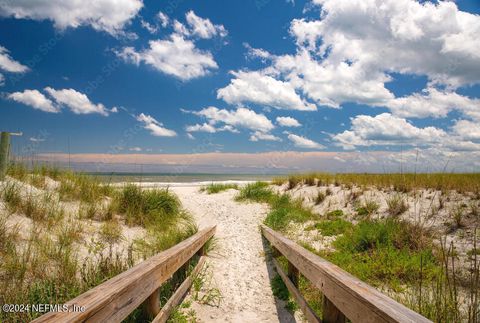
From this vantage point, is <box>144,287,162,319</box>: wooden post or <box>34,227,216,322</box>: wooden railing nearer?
<box>34,227,216,322</box>: wooden railing

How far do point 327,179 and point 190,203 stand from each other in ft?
22.7

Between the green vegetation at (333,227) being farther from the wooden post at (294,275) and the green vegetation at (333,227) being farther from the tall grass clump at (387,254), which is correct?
the wooden post at (294,275)

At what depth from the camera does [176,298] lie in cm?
370

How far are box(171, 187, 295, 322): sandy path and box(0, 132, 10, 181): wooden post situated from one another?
5.54 metres

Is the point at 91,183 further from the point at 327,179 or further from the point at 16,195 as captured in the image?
the point at 327,179

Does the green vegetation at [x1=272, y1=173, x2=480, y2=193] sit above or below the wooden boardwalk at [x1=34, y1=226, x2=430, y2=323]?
above

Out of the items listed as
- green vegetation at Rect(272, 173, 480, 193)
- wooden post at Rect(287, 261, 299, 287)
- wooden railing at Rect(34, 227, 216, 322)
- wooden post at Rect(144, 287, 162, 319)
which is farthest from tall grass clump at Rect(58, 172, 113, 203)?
green vegetation at Rect(272, 173, 480, 193)

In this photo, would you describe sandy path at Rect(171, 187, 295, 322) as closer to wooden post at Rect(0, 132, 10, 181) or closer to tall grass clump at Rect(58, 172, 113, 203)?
tall grass clump at Rect(58, 172, 113, 203)

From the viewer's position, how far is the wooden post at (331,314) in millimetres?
2566

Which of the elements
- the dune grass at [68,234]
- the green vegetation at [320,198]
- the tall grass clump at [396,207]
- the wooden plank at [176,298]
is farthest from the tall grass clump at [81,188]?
the tall grass clump at [396,207]

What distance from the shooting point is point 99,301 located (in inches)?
72.1

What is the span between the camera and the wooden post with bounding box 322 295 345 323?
2.57 m

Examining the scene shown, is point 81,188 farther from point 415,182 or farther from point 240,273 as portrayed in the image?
point 415,182

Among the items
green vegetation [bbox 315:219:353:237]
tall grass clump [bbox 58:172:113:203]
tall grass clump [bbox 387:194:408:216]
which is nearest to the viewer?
tall grass clump [bbox 58:172:113:203]
